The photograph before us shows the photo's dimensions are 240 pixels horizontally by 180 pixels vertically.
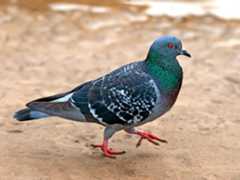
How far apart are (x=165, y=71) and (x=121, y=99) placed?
417mm

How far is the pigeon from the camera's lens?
568cm

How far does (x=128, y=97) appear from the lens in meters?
5.71

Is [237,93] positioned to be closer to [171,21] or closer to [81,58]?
[81,58]

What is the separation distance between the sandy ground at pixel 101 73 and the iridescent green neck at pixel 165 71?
664mm

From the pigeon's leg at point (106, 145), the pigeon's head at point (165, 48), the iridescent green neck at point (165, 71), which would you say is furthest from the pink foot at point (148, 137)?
the pigeon's head at point (165, 48)

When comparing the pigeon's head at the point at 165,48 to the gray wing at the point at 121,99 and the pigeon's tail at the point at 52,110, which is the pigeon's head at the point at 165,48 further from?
the pigeon's tail at the point at 52,110

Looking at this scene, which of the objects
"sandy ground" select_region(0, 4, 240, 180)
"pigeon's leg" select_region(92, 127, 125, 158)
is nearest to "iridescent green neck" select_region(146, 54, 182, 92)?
"pigeon's leg" select_region(92, 127, 125, 158)

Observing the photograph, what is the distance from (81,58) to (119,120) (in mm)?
3443

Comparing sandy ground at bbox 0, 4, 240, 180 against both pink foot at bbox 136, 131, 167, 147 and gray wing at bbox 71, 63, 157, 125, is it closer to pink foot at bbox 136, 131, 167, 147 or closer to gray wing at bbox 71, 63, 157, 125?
pink foot at bbox 136, 131, 167, 147

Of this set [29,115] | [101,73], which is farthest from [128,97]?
[101,73]

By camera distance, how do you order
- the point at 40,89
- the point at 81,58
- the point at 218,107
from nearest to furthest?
1. the point at 218,107
2. the point at 40,89
3. the point at 81,58

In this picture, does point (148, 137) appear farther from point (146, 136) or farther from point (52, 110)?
point (52, 110)

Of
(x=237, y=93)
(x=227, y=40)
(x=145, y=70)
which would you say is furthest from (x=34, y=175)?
(x=227, y=40)

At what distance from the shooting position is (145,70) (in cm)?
584
